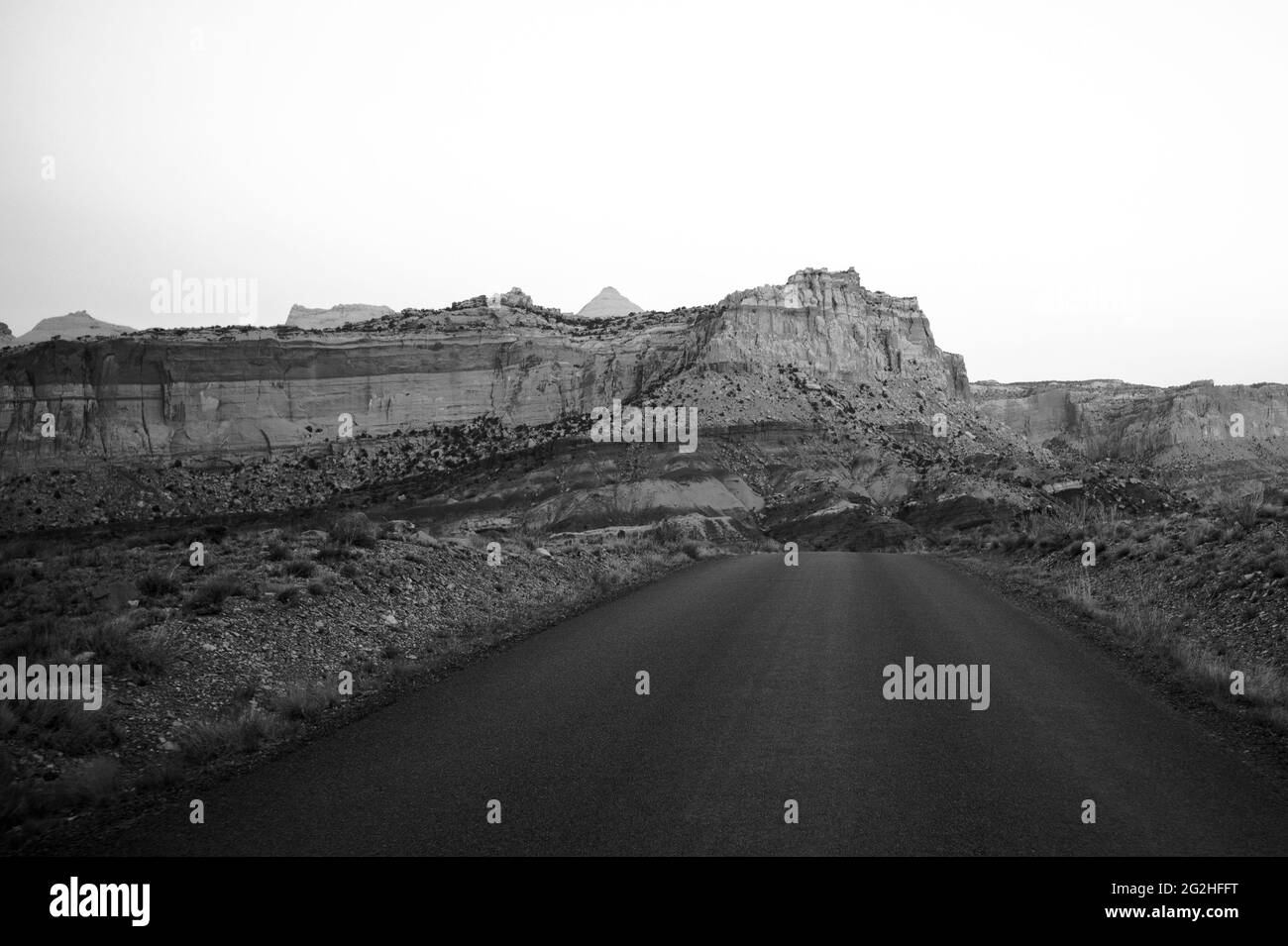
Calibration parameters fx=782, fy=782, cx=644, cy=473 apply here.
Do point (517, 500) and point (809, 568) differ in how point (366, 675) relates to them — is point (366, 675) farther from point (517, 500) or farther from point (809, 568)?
point (517, 500)

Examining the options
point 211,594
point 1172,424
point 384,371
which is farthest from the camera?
point 1172,424

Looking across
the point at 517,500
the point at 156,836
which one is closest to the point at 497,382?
the point at 517,500

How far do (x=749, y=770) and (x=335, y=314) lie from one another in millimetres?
188766

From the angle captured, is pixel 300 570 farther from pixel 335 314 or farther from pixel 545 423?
pixel 335 314

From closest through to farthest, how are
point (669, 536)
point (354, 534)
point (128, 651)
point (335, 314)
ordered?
point (128, 651)
point (354, 534)
point (669, 536)
point (335, 314)

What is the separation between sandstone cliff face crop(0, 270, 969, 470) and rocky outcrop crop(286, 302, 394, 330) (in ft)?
246

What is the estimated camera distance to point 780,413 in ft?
254

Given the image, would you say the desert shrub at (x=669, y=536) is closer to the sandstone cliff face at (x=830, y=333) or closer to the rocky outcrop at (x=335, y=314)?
the sandstone cliff face at (x=830, y=333)

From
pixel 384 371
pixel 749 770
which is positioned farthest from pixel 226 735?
pixel 384 371

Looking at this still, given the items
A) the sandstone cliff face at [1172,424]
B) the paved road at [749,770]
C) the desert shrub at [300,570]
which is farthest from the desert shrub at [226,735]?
the sandstone cliff face at [1172,424]

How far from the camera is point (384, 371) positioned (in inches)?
3816

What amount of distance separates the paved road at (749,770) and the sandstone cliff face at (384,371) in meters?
78.1

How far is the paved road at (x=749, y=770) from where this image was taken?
4801 mm
